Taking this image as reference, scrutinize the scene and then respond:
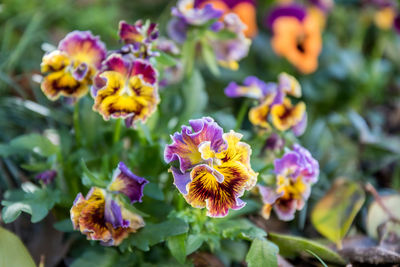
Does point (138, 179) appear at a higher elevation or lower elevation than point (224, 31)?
lower

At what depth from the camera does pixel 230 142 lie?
0.89 m

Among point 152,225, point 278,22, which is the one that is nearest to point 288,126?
point 152,225

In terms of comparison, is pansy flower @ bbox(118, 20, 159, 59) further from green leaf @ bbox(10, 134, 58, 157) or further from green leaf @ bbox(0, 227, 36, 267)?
green leaf @ bbox(0, 227, 36, 267)

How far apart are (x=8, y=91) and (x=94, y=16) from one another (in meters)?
0.59

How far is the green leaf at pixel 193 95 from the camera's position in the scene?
132 centimetres

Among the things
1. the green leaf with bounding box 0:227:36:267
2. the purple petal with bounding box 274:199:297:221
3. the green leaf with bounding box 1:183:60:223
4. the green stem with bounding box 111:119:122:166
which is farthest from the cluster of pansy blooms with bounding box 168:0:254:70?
the green leaf with bounding box 0:227:36:267

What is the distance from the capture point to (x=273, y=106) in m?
1.18

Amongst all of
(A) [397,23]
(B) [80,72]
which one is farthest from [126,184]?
(A) [397,23]

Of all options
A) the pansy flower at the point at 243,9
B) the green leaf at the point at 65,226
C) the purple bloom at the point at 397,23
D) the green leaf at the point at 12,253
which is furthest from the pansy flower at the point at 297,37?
the green leaf at the point at 12,253

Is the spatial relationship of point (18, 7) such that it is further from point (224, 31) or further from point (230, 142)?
point (230, 142)

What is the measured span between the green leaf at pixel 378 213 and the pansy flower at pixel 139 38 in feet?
2.64

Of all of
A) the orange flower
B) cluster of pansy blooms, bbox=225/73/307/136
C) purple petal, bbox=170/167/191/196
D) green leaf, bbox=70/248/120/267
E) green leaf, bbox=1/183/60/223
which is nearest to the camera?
purple petal, bbox=170/167/191/196

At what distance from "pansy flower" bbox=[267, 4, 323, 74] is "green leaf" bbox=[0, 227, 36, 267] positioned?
136 centimetres

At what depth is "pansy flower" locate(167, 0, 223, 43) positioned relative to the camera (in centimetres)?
121
